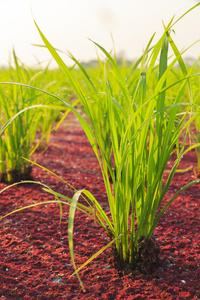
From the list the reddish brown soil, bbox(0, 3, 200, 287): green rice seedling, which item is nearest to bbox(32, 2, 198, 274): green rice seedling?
bbox(0, 3, 200, 287): green rice seedling

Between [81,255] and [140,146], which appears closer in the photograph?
[140,146]

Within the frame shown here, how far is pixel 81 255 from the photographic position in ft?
3.56

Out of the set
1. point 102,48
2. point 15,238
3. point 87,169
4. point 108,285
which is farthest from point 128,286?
point 87,169

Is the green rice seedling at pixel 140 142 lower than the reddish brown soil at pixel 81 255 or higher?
higher

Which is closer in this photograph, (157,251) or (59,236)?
(157,251)

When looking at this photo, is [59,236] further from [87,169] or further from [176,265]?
[87,169]

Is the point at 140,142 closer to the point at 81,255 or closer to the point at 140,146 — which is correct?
the point at 140,146

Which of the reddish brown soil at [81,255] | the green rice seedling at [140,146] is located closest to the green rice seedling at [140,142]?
the green rice seedling at [140,146]

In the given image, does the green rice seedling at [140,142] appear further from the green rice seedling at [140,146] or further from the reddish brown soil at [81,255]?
the reddish brown soil at [81,255]

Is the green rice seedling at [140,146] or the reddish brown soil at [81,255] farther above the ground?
the green rice seedling at [140,146]

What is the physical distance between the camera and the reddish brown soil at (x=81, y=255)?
3.03 ft

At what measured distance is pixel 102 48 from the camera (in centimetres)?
80

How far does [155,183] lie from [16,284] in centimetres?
52

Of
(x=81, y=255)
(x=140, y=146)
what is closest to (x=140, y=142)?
(x=140, y=146)
